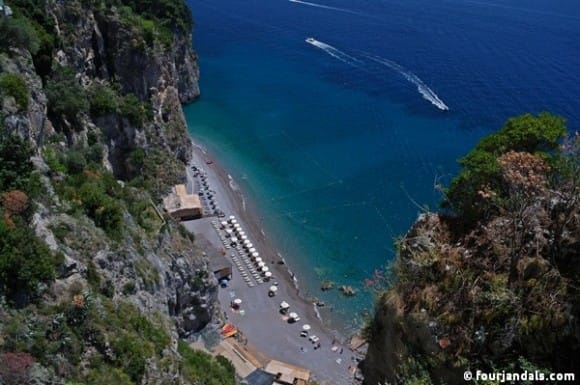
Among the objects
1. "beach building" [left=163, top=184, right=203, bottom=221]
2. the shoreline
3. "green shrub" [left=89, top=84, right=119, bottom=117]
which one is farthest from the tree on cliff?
"beach building" [left=163, top=184, right=203, bottom=221]

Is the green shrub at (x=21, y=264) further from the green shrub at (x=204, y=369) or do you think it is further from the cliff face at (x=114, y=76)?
the cliff face at (x=114, y=76)

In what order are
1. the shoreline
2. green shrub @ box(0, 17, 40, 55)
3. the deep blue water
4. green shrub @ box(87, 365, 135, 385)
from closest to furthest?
1. green shrub @ box(87, 365, 135, 385)
2. green shrub @ box(0, 17, 40, 55)
3. the shoreline
4. the deep blue water

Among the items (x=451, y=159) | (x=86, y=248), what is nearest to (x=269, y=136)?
(x=451, y=159)

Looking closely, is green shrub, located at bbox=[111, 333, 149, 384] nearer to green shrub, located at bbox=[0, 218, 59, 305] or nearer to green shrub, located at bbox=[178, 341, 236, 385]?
green shrub, located at bbox=[0, 218, 59, 305]

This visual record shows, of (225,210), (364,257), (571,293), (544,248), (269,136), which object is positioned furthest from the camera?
(269,136)

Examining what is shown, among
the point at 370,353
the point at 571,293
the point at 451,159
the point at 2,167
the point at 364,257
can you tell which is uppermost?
the point at 571,293

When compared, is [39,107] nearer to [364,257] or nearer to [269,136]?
[364,257]

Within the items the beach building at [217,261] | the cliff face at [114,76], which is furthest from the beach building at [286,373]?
the cliff face at [114,76]
